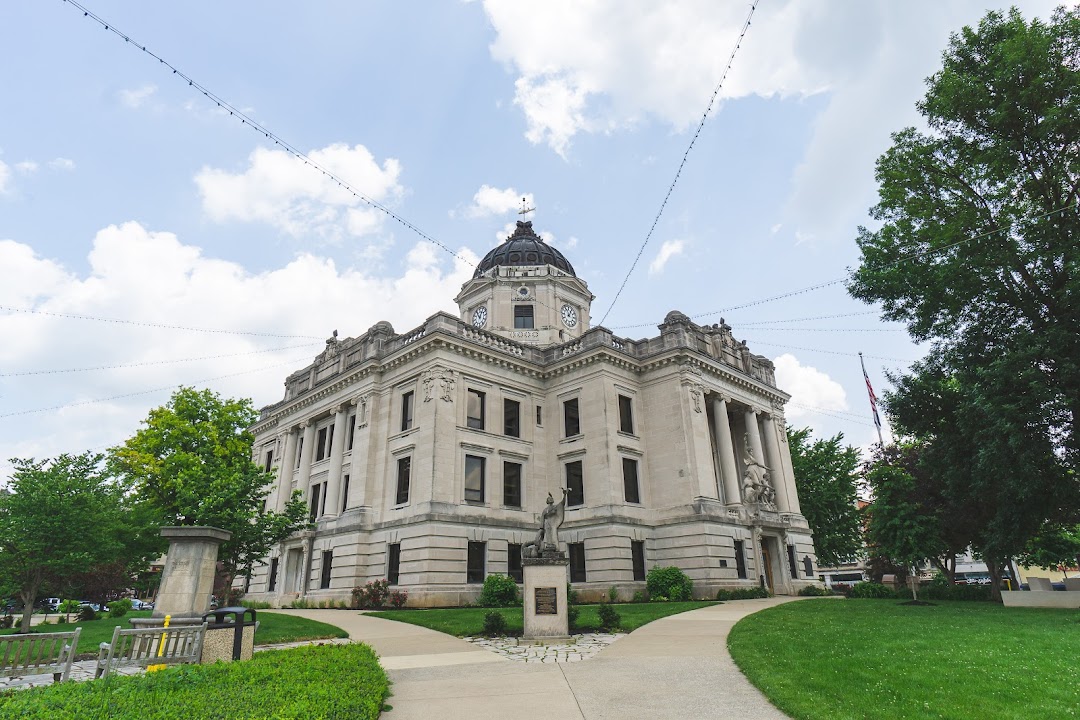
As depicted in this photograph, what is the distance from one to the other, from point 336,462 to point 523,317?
1680 cm

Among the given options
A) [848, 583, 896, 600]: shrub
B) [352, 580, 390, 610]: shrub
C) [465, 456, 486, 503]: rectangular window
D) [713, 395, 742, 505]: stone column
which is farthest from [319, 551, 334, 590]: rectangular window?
[848, 583, 896, 600]: shrub

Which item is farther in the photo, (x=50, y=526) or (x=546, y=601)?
(x=50, y=526)

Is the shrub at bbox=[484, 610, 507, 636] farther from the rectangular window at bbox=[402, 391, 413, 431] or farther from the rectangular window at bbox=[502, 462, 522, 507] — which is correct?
the rectangular window at bbox=[402, 391, 413, 431]

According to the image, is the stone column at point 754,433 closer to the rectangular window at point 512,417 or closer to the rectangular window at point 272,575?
the rectangular window at point 512,417

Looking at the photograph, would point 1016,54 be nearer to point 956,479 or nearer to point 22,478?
point 956,479

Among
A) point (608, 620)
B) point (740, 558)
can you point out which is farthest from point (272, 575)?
point (740, 558)

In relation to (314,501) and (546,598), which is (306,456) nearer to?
(314,501)

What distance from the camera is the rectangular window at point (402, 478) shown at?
32.4 meters

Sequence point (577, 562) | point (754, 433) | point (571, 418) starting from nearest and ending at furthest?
point (577, 562), point (571, 418), point (754, 433)

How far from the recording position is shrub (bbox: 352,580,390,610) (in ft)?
95.8

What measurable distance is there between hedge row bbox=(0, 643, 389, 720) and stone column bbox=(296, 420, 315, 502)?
31.0 meters

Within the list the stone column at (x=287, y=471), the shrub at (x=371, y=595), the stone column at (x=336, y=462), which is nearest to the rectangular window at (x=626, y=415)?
the shrub at (x=371, y=595)

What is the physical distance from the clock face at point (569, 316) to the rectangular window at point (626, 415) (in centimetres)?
1055

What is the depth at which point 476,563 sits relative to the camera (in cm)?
3105
